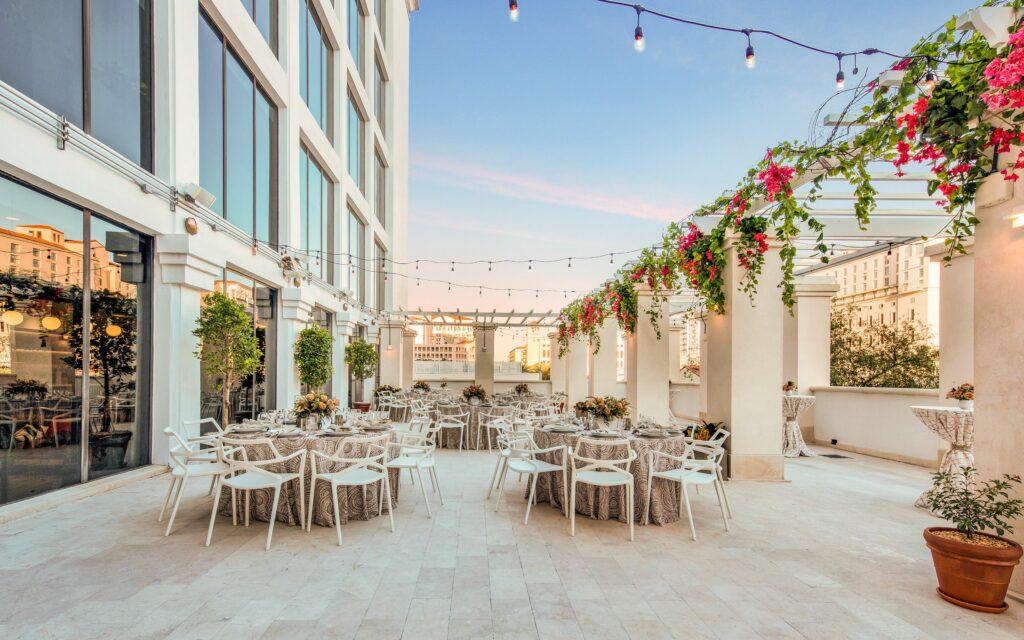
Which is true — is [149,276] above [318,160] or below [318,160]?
below

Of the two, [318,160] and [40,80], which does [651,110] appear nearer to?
[318,160]

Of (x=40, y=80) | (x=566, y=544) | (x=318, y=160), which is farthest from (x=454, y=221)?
(x=566, y=544)

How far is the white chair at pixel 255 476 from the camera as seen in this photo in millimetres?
3799

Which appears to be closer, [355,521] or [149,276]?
[355,521]

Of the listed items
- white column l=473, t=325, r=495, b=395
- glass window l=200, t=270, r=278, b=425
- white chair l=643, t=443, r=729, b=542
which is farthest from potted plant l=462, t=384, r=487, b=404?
white column l=473, t=325, r=495, b=395

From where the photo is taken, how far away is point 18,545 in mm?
3549

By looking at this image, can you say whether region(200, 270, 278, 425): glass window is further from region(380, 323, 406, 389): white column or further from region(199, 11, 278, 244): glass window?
region(380, 323, 406, 389): white column

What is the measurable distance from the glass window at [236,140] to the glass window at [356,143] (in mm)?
5629

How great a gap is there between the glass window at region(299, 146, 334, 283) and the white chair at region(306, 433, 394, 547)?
23.8 ft

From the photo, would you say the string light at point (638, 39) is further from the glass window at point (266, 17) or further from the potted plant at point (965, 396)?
the glass window at point (266, 17)

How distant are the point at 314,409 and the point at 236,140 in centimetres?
542

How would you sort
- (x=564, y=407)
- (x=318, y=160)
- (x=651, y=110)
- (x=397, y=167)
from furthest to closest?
(x=397, y=167) < (x=564, y=407) < (x=318, y=160) < (x=651, y=110)

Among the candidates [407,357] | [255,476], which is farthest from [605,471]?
[407,357]

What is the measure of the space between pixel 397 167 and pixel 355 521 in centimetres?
1984
